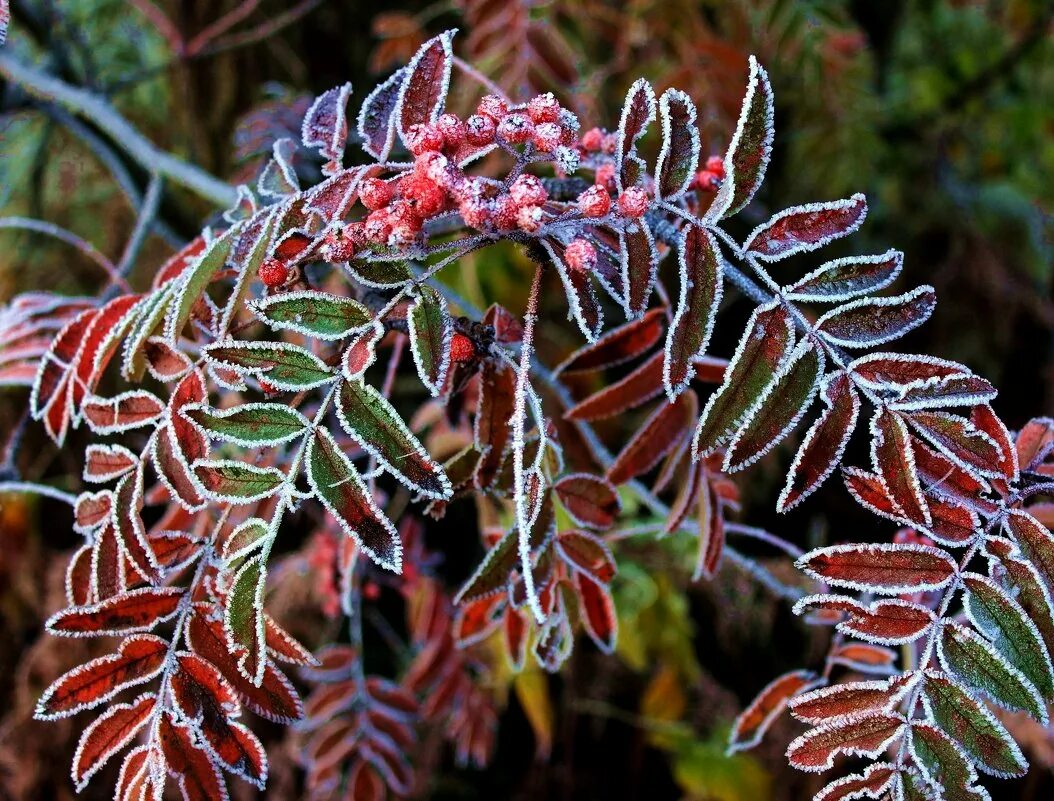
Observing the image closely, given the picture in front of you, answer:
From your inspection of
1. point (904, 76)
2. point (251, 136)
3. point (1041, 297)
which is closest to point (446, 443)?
point (251, 136)

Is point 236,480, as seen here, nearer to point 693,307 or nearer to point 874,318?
point 693,307

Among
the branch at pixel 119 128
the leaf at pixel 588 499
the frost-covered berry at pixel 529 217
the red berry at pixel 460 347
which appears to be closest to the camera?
the frost-covered berry at pixel 529 217

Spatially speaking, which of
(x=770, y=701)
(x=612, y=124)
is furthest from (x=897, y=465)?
(x=612, y=124)

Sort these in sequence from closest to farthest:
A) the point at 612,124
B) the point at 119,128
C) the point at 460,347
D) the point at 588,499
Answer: the point at 460,347
the point at 588,499
the point at 119,128
the point at 612,124

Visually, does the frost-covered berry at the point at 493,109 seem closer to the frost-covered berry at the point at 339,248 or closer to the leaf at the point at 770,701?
the frost-covered berry at the point at 339,248

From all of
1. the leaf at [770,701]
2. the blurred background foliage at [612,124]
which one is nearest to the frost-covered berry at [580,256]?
the leaf at [770,701]

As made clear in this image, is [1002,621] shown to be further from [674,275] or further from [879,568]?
[674,275]
